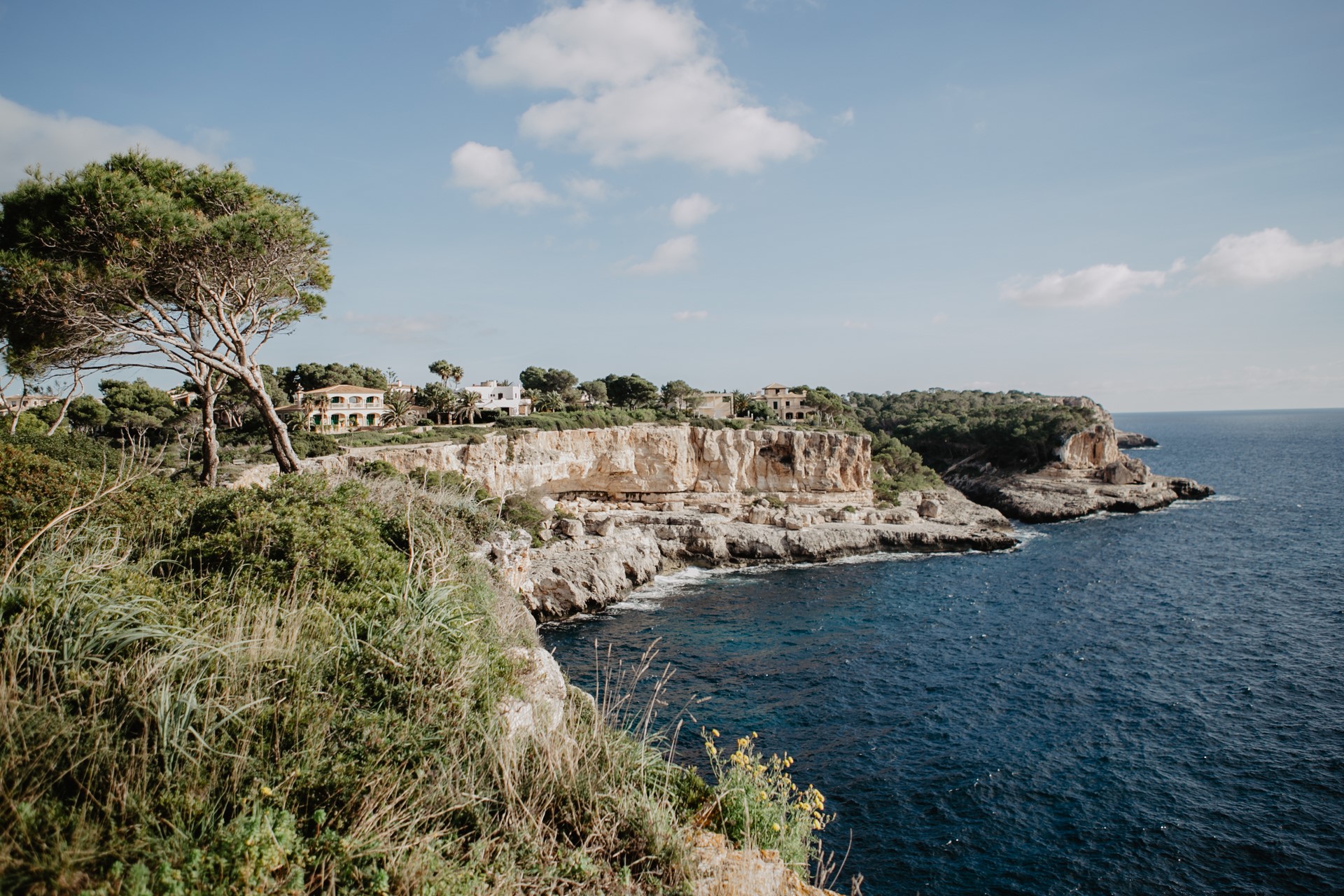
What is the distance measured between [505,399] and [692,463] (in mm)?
17215

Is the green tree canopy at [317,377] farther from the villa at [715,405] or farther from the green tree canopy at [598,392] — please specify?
the villa at [715,405]

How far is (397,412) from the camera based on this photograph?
37.4 metres

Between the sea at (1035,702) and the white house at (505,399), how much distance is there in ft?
80.0

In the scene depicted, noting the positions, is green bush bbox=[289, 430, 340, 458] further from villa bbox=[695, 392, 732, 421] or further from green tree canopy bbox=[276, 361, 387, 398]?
villa bbox=[695, 392, 732, 421]

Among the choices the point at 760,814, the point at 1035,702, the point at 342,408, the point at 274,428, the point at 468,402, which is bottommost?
the point at 1035,702

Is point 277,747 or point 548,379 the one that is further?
point 548,379

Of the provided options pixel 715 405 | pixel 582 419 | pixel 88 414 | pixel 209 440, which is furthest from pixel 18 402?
pixel 715 405

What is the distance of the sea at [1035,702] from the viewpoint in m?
10.7

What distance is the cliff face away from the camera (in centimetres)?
3722

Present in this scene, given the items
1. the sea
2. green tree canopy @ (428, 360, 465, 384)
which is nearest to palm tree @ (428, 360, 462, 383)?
green tree canopy @ (428, 360, 465, 384)

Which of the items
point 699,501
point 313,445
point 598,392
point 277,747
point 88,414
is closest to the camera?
point 277,747

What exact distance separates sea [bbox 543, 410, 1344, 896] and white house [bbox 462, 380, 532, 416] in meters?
24.4

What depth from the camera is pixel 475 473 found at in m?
31.1

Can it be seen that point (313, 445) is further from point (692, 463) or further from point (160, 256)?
point (692, 463)
